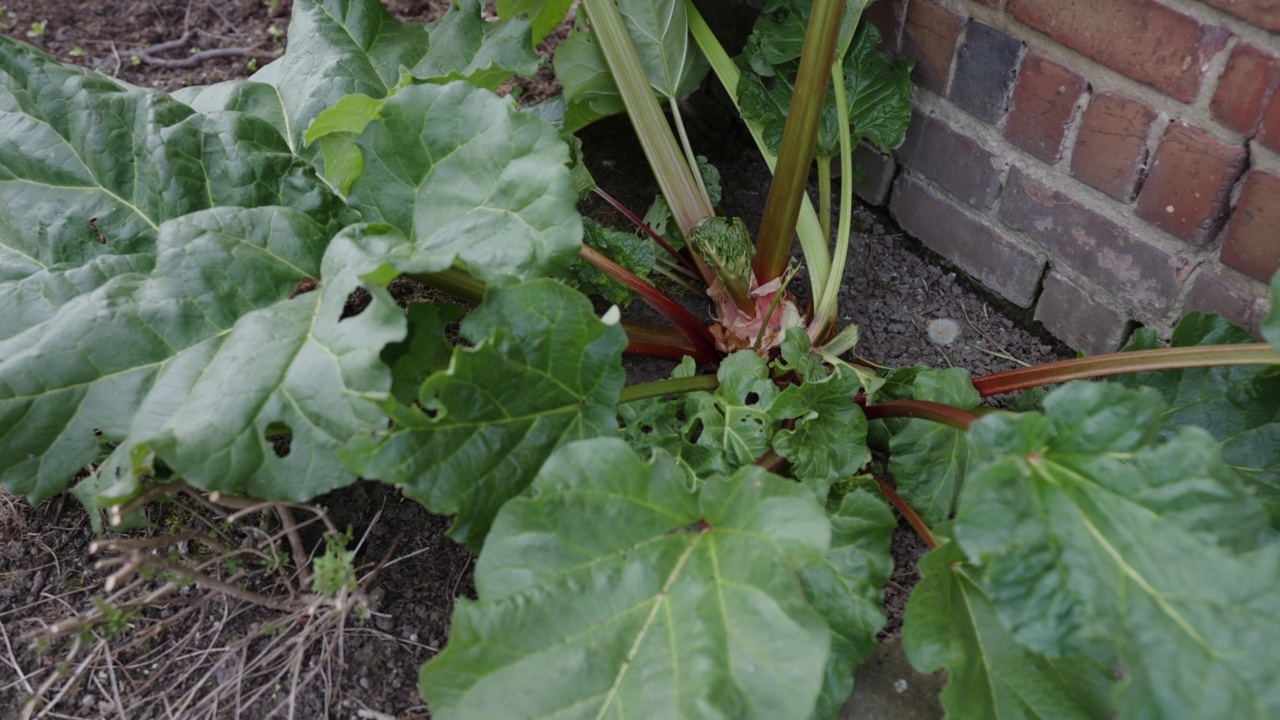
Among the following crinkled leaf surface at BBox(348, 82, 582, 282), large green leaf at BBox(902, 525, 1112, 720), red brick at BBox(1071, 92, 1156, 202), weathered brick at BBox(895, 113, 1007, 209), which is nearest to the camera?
large green leaf at BBox(902, 525, 1112, 720)

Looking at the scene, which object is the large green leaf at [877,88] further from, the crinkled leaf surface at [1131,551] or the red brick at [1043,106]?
the crinkled leaf surface at [1131,551]

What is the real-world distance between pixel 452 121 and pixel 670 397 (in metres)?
0.52

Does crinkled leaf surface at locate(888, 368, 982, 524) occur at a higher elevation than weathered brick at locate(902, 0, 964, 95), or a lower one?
lower

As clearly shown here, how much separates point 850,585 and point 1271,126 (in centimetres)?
80

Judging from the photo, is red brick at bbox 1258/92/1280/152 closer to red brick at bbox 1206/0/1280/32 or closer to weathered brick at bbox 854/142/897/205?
red brick at bbox 1206/0/1280/32

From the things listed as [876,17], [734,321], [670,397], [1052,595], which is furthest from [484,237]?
[876,17]

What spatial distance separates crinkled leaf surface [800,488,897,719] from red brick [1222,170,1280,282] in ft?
2.16

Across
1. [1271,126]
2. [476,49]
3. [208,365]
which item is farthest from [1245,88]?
[208,365]

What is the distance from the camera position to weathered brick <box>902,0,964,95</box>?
156cm

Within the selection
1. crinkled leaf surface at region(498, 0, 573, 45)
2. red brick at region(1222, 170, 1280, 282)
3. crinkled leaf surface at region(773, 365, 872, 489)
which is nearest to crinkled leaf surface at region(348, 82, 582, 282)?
crinkled leaf surface at region(773, 365, 872, 489)

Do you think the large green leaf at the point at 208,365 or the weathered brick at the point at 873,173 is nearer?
the large green leaf at the point at 208,365

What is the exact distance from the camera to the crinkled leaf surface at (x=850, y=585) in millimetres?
1057

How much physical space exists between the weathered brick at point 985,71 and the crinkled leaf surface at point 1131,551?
2.41 ft

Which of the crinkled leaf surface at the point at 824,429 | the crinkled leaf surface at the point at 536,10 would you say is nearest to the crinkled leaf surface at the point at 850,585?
the crinkled leaf surface at the point at 824,429
